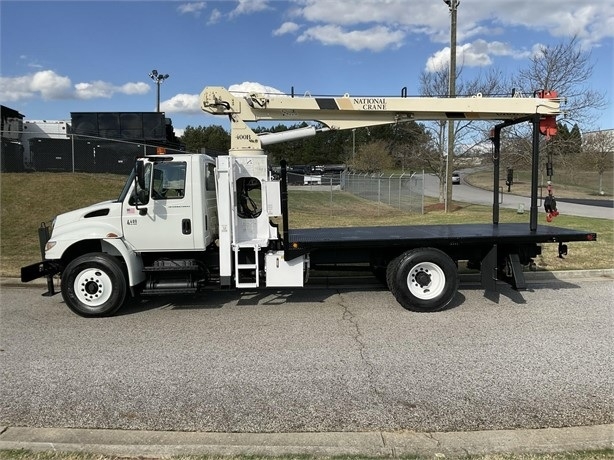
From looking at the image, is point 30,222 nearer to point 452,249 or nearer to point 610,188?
point 452,249

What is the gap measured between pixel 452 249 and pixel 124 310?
197 inches

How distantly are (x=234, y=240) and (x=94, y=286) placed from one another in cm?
207

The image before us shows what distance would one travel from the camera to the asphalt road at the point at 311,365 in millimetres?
3986

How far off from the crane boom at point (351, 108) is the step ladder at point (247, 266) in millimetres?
1482

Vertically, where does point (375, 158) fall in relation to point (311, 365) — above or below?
above

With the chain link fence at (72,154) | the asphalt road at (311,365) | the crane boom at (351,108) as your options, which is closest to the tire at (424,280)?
the asphalt road at (311,365)

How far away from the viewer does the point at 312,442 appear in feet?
11.6

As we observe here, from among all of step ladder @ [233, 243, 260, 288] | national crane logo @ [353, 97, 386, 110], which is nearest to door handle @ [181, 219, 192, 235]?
step ladder @ [233, 243, 260, 288]

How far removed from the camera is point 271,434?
145 inches

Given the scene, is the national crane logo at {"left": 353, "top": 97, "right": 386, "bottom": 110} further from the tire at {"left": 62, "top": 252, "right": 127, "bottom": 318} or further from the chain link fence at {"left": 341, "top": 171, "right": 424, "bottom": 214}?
the chain link fence at {"left": 341, "top": 171, "right": 424, "bottom": 214}

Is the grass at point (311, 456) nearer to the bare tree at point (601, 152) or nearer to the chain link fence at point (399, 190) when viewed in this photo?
the chain link fence at point (399, 190)

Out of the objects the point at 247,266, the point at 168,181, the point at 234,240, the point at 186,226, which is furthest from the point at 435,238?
the point at 168,181

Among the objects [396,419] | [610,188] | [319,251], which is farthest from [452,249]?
[610,188]

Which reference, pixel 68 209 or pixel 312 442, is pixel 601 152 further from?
pixel 312 442
